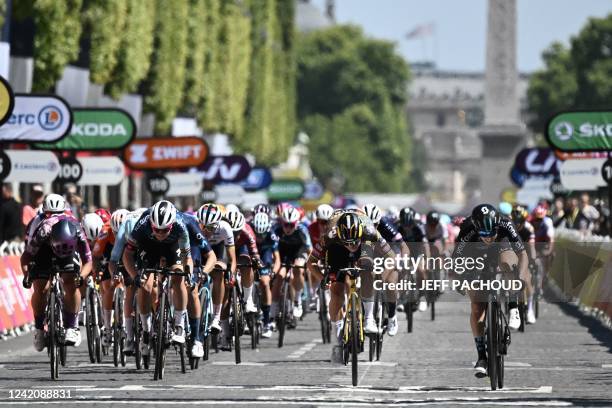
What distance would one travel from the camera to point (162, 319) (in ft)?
54.0

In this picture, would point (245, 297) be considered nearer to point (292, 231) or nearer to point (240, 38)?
point (292, 231)

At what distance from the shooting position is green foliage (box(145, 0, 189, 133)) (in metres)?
47.1

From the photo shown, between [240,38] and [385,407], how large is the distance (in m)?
51.1

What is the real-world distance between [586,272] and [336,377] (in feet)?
46.0

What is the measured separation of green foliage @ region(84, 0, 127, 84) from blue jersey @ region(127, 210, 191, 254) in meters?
21.7

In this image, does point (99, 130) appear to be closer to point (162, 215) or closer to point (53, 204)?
point (53, 204)

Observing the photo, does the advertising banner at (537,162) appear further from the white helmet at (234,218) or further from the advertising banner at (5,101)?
the white helmet at (234,218)

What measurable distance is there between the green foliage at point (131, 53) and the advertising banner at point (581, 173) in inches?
435

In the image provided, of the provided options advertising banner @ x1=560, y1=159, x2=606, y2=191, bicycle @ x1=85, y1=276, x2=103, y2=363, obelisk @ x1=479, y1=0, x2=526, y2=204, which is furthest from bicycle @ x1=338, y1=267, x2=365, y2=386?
obelisk @ x1=479, y1=0, x2=526, y2=204

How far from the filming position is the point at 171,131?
2019 inches

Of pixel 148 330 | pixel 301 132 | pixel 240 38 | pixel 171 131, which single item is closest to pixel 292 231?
pixel 148 330

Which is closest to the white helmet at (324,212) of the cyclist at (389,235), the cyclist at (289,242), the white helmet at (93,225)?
the cyclist at (289,242)

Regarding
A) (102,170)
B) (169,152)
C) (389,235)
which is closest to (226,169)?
(169,152)

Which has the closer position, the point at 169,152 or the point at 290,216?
the point at 290,216
